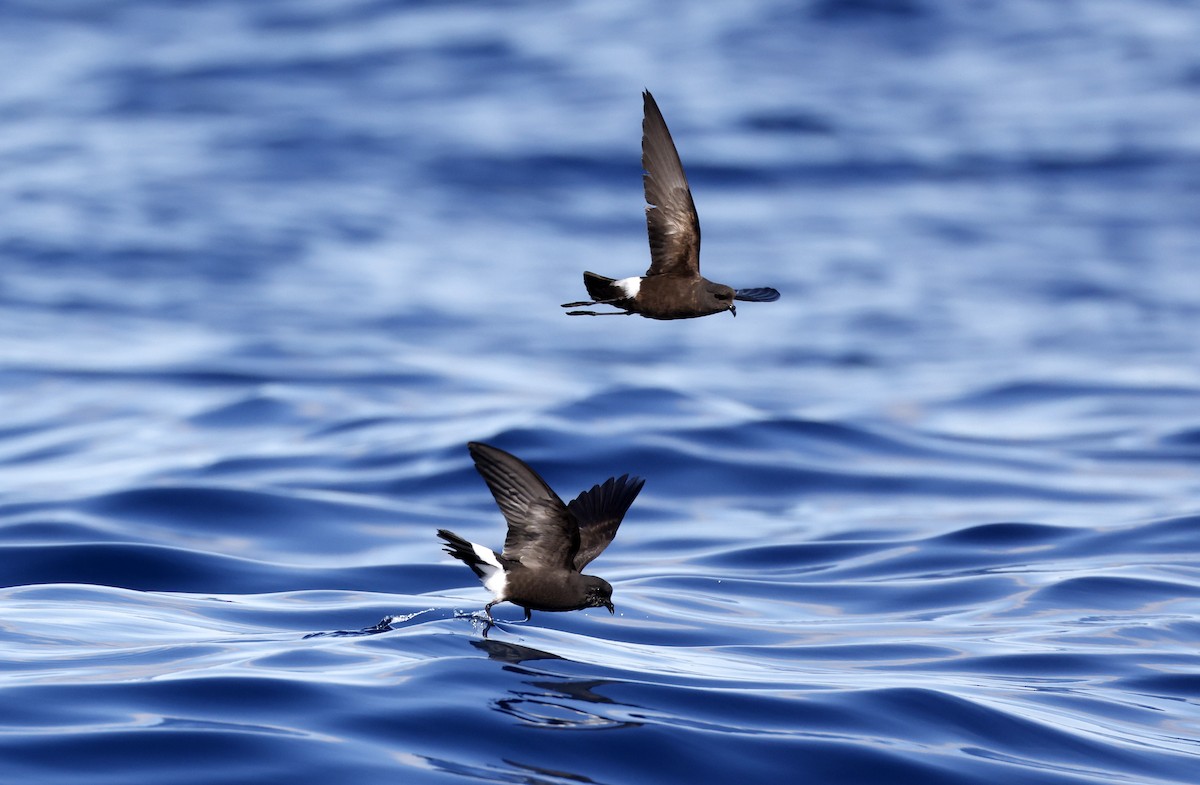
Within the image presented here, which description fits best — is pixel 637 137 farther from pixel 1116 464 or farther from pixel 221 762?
pixel 221 762

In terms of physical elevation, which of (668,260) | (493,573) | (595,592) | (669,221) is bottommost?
(595,592)

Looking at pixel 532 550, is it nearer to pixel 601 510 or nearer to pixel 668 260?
pixel 601 510

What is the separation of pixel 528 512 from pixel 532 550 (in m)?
0.29

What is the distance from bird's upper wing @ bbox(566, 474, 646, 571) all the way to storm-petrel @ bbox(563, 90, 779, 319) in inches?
43.6

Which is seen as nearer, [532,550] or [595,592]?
[532,550]

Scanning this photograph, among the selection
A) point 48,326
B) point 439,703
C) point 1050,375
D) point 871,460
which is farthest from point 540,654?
point 48,326

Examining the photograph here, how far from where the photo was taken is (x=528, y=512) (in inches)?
247

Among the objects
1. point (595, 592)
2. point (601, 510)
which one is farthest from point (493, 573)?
point (601, 510)

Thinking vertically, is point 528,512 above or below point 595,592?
above

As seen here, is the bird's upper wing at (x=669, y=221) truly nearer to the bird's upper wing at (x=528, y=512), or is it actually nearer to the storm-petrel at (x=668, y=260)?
the storm-petrel at (x=668, y=260)

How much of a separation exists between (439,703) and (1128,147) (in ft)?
134

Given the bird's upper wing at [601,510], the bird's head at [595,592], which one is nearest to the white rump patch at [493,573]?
the bird's head at [595,592]

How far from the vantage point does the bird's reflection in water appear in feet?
20.5

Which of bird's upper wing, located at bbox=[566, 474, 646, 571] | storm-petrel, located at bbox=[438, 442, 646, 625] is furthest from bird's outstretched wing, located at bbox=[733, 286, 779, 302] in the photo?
bird's upper wing, located at bbox=[566, 474, 646, 571]
